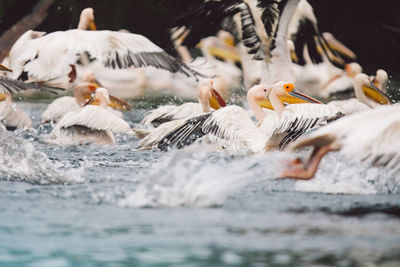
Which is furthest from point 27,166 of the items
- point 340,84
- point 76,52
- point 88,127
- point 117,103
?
point 340,84

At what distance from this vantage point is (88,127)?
26.8 feet

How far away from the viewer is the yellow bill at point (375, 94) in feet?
31.9

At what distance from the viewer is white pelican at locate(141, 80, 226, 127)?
848 centimetres

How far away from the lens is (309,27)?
36.2 ft

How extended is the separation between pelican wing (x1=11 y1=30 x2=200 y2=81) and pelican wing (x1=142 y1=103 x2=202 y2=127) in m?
0.59

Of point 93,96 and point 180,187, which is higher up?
point 180,187

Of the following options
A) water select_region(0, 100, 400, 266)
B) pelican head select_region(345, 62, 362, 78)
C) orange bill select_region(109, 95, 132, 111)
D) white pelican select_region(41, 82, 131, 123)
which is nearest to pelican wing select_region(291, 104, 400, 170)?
water select_region(0, 100, 400, 266)

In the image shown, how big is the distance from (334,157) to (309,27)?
181 inches

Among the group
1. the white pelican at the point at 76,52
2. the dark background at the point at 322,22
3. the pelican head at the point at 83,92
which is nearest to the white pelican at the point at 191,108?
the white pelican at the point at 76,52

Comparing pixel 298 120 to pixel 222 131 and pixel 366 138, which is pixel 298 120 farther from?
pixel 366 138

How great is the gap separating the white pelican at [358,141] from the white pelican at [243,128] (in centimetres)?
178

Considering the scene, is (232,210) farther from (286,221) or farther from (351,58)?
(351,58)

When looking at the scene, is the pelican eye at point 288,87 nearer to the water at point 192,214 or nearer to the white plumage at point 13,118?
the water at point 192,214

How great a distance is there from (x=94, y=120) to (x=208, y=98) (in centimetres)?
99
